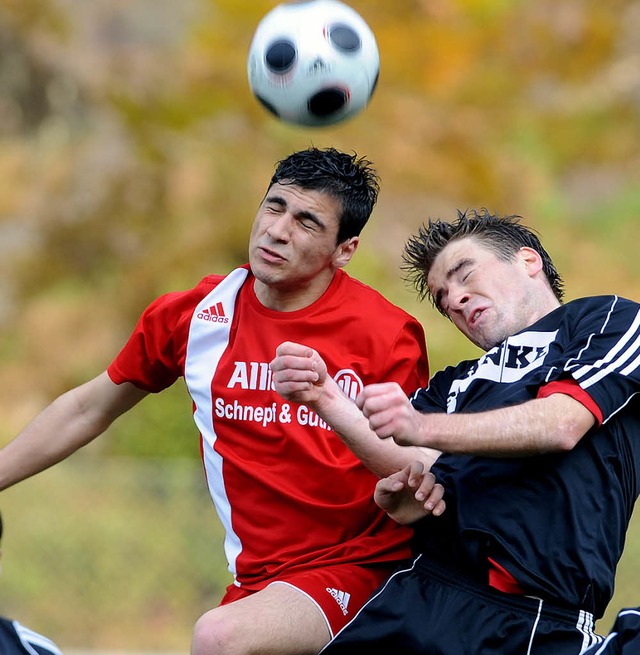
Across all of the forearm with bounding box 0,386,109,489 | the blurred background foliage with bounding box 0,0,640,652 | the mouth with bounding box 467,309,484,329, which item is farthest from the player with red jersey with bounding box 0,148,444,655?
the blurred background foliage with bounding box 0,0,640,652

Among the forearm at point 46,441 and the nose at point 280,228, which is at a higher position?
the nose at point 280,228

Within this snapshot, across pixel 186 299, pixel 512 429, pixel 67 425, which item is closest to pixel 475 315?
pixel 512 429

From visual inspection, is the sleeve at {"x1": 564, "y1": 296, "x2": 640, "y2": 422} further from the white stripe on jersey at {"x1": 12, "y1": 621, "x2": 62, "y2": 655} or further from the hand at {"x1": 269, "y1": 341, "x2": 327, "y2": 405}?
the white stripe on jersey at {"x1": 12, "y1": 621, "x2": 62, "y2": 655}

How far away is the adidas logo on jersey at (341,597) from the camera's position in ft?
13.0

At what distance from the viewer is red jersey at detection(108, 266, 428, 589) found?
4.14 m

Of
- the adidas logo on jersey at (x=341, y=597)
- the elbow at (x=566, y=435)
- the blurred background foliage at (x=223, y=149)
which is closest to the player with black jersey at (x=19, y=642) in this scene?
the adidas logo on jersey at (x=341, y=597)

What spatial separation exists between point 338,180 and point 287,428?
98 centimetres

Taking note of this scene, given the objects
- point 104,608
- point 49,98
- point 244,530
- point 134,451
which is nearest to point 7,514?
point 104,608

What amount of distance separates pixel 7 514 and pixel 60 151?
7056 mm

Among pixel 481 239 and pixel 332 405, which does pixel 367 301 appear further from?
pixel 332 405

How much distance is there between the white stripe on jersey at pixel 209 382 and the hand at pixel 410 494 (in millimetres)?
716

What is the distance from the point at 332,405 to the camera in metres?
3.64

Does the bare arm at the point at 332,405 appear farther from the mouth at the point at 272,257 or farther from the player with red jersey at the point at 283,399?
the mouth at the point at 272,257

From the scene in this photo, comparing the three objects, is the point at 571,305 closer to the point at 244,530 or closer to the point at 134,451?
the point at 244,530
